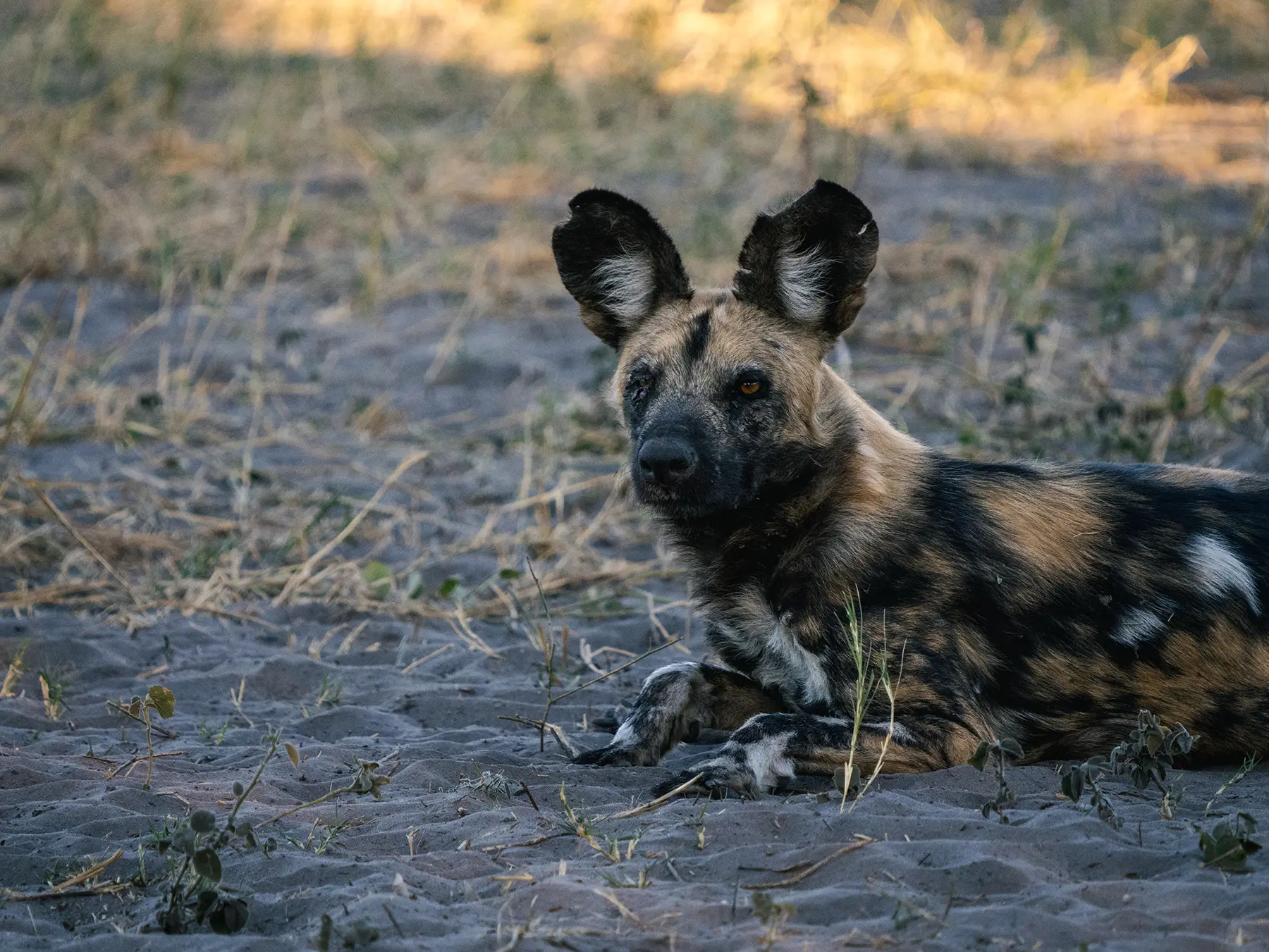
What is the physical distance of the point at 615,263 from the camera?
3738 mm

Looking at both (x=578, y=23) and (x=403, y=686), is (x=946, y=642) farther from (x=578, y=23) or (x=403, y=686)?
(x=578, y=23)

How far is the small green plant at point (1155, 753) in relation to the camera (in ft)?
9.07

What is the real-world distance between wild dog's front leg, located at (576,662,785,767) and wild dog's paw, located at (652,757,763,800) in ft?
1.03

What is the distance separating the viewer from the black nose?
3.33 m

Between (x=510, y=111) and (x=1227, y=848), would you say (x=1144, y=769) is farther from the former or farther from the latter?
(x=510, y=111)

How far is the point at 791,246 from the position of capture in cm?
350

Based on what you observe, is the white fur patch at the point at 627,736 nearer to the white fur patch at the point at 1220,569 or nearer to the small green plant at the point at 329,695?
the small green plant at the point at 329,695

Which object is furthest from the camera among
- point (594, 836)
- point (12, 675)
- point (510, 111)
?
point (510, 111)

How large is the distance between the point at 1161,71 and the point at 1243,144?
2.72 feet

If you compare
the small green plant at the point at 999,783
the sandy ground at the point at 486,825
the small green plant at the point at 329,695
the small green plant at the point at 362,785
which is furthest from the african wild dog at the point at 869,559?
the small green plant at the point at 329,695

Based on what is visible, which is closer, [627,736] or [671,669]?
[627,736]

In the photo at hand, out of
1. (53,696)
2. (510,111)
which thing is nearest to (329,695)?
(53,696)

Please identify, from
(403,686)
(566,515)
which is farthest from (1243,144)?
(403,686)

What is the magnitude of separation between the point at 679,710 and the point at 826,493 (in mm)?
609
